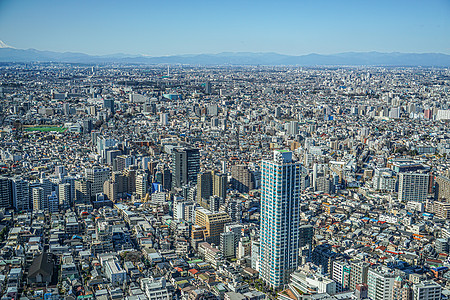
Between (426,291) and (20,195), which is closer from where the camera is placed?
(426,291)

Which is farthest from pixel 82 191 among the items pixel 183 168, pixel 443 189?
pixel 443 189

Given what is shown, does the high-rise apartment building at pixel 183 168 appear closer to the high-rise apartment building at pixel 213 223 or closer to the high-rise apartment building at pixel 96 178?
the high-rise apartment building at pixel 96 178

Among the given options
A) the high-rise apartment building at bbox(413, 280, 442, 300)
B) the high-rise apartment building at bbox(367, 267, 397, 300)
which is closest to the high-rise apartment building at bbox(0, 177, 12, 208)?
the high-rise apartment building at bbox(367, 267, 397, 300)

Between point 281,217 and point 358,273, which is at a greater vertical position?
point 281,217

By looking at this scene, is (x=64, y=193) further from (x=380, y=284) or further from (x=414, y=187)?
(x=414, y=187)

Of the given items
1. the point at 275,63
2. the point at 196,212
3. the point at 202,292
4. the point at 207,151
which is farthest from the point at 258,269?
the point at 275,63

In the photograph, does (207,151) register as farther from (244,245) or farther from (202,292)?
(202,292)

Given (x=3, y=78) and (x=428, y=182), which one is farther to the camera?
(x=3, y=78)

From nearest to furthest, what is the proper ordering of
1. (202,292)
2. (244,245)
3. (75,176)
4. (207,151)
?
(202,292) < (244,245) < (75,176) < (207,151)

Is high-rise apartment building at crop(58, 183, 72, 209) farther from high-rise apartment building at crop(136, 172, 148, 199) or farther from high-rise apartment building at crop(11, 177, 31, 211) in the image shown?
high-rise apartment building at crop(136, 172, 148, 199)
